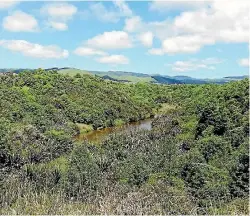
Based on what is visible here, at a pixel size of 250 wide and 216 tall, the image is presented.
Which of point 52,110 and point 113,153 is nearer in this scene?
point 113,153

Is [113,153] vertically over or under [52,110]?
over

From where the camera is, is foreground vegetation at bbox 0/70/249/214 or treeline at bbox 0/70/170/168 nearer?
foreground vegetation at bbox 0/70/249/214

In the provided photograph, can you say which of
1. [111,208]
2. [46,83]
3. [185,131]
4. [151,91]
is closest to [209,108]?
[185,131]

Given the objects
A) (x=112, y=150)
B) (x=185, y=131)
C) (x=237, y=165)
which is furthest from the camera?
(x=185, y=131)

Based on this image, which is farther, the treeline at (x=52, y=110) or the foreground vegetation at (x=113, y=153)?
the treeline at (x=52, y=110)

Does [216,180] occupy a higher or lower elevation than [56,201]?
lower

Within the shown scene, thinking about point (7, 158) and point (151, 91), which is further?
point (151, 91)

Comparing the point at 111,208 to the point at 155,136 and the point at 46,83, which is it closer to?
the point at 155,136

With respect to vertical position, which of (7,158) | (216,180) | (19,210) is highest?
(19,210)
